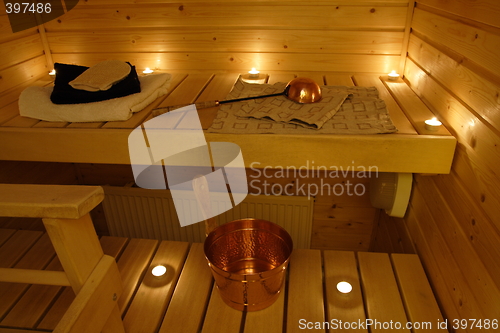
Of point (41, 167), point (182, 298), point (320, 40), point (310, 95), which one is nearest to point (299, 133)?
point (310, 95)

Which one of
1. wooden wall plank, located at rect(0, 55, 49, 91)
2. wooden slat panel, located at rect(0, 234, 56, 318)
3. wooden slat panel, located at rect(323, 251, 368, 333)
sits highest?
wooden wall plank, located at rect(0, 55, 49, 91)

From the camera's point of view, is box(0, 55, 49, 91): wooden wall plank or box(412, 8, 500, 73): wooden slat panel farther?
box(0, 55, 49, 91): wooden wall plank

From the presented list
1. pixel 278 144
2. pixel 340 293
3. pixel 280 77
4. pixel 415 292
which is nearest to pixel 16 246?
pixel 278 144

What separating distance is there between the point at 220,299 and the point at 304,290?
32 cm

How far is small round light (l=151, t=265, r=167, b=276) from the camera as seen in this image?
150 centimetres

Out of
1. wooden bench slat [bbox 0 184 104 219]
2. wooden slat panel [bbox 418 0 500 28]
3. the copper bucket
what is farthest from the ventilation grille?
wooden bench slat [bbox 0 184 104 219]

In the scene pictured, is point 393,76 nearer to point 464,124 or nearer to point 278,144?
point 464,124

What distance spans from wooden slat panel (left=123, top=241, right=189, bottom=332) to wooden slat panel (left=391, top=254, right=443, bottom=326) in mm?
887

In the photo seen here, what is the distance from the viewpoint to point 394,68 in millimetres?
2002

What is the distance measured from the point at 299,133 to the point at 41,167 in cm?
161

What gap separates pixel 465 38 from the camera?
1246 mm

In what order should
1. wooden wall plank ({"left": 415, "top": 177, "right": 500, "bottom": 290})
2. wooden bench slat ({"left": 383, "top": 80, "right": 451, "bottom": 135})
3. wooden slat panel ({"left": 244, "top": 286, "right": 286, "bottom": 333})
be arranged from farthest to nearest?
wooden bench slat ({"left": 383, "top": 80, "right": 451, "bottom": 135}) < wooden slat panel ({"left": 244, "top": 286, "right": 286, "bottom": 333}) < wooden wall plank ({"left": 415, "top": 177, "right": 500, "bottom": 290})

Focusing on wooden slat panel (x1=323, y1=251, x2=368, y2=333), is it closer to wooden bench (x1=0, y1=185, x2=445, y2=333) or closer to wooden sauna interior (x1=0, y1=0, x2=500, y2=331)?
wooden bench (x1=0, y1=185, x2=445, y2=333)

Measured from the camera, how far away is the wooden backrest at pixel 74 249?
0.86 meters
